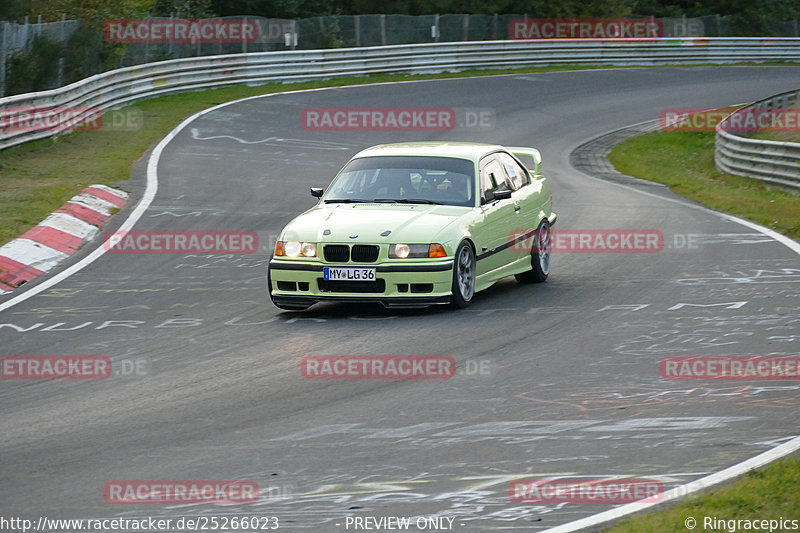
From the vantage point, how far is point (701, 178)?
25500 mm

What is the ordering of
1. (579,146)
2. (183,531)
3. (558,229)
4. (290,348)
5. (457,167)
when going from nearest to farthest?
1. (183,531)
2. (290,348)
3. (457,167)
4. (558,229)
5. (579,146)

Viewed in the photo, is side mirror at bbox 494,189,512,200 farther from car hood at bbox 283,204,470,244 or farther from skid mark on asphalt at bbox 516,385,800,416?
skid mark on asphalt at bbox 516,385,800,416

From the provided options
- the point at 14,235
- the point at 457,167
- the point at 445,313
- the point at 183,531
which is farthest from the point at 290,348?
the point at 14,235

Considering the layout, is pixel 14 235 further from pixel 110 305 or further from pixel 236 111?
pixel 236 111

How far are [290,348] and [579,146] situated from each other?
20.2 meters

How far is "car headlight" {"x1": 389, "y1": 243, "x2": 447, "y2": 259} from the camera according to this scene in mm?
11352

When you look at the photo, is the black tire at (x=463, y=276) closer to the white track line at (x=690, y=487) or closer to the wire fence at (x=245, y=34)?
the white track line at (x=690, y=487)

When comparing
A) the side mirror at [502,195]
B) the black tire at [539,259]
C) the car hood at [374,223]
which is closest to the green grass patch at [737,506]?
the car hood at [374,223]

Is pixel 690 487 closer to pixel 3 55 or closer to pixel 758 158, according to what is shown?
pixel 758 158

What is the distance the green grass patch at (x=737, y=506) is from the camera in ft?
18.3

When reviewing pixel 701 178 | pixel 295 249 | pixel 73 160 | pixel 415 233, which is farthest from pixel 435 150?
pixel 701 178

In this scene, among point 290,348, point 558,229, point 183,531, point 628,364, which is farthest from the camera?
point 558,229

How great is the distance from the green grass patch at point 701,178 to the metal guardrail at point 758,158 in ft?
0.57

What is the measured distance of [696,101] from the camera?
123 feet
